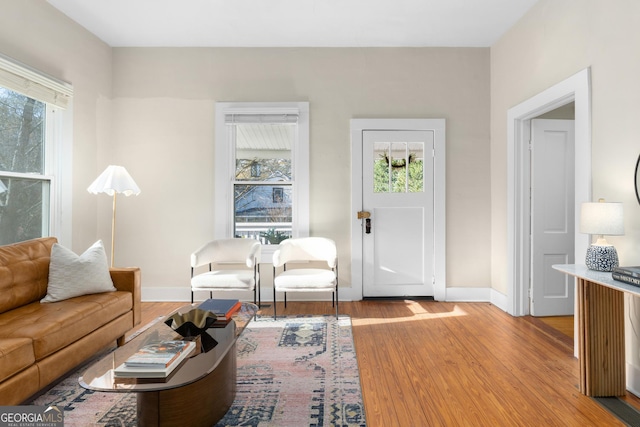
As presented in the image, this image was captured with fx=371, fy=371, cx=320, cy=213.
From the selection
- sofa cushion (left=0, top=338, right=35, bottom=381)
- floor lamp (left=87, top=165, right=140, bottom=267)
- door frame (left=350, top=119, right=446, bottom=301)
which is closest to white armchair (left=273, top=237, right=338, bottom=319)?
door frame (left=350, top=119, right=446, bottom=301)

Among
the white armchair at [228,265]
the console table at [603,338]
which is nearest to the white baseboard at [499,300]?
the console table at [603,338]

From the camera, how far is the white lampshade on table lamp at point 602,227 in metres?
2.29

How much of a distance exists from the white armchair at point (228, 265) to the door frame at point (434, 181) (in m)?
1.18

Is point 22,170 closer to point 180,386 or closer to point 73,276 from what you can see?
point 73,276

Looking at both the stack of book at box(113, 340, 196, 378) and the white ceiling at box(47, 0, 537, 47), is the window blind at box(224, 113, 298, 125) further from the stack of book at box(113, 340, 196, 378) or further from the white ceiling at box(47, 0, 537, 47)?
the stack of book at box(113, 340, 196, 378)

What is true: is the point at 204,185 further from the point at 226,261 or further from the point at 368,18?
the point at 368,18

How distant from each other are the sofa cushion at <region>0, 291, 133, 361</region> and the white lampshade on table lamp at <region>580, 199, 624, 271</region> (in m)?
3.33

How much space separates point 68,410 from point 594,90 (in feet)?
13.2

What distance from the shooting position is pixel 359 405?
2.15m

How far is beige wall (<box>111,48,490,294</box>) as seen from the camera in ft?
14.5

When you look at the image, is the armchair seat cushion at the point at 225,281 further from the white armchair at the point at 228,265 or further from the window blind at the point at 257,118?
the window blind at the point at 257,118

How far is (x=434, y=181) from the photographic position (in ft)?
14.5

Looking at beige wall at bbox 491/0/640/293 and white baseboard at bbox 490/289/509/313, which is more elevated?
beige wall at bbox 491/0/640/293

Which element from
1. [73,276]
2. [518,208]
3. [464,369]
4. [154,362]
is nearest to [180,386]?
[154,362]
